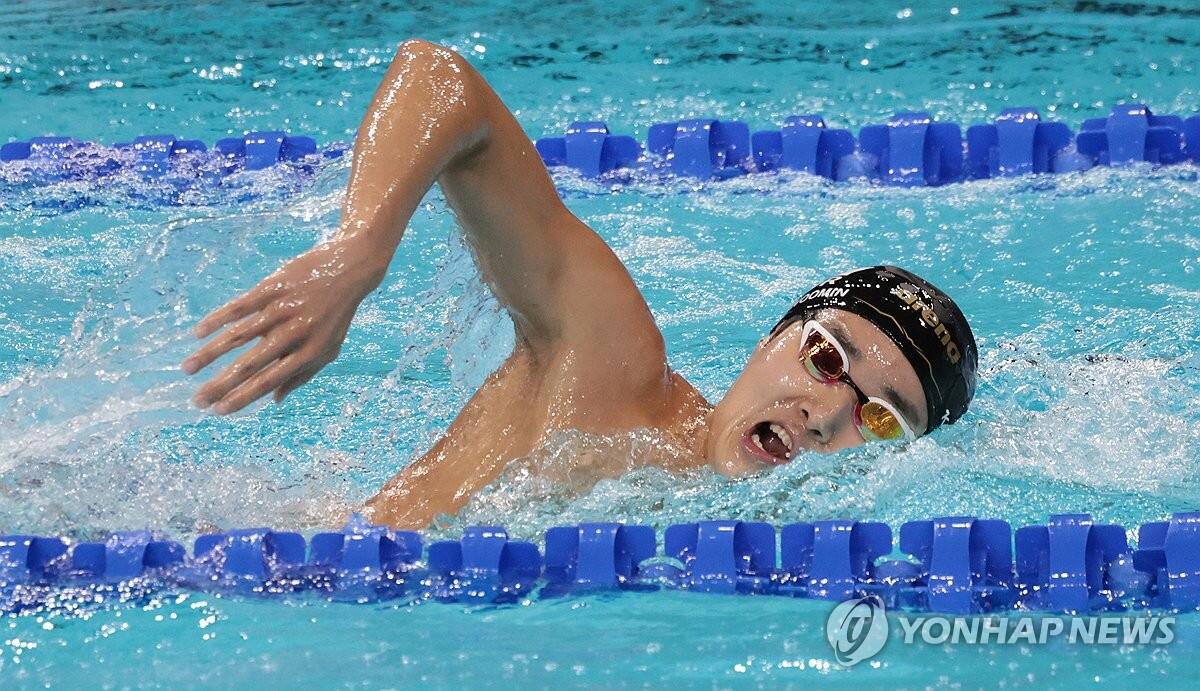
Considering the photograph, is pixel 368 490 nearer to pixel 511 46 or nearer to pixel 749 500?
pixel 749 500

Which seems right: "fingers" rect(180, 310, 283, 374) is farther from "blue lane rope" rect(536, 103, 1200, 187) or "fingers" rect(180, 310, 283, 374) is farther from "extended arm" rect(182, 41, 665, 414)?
"blue lane rope" rect(536, 103, 1200, 187)

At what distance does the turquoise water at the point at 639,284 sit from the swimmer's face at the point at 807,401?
63 mm

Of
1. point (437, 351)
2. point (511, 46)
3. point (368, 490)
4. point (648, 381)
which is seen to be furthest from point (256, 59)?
point (648, 381)

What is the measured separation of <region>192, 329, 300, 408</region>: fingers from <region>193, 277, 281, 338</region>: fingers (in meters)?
0.04

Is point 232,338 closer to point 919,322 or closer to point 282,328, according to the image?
point 282,328

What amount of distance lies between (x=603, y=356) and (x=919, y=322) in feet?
1.66

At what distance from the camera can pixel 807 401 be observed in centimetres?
241

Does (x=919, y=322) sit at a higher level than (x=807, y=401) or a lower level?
higher

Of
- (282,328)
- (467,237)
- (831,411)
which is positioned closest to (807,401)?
(831,411)

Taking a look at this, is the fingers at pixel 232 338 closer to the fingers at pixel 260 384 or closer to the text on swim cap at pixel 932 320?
the fingers at pixel 260 384

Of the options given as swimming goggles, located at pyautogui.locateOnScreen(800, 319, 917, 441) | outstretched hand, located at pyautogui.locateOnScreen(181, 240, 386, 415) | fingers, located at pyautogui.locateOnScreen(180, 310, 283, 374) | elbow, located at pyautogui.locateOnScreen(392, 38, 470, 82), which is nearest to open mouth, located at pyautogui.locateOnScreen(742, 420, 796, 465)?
swimming goggles, located at pyautogui.locateOnScreen(800, 319, 917, 441)

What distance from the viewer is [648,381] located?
2463 mm

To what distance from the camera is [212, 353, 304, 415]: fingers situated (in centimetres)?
165

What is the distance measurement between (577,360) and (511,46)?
324cm
